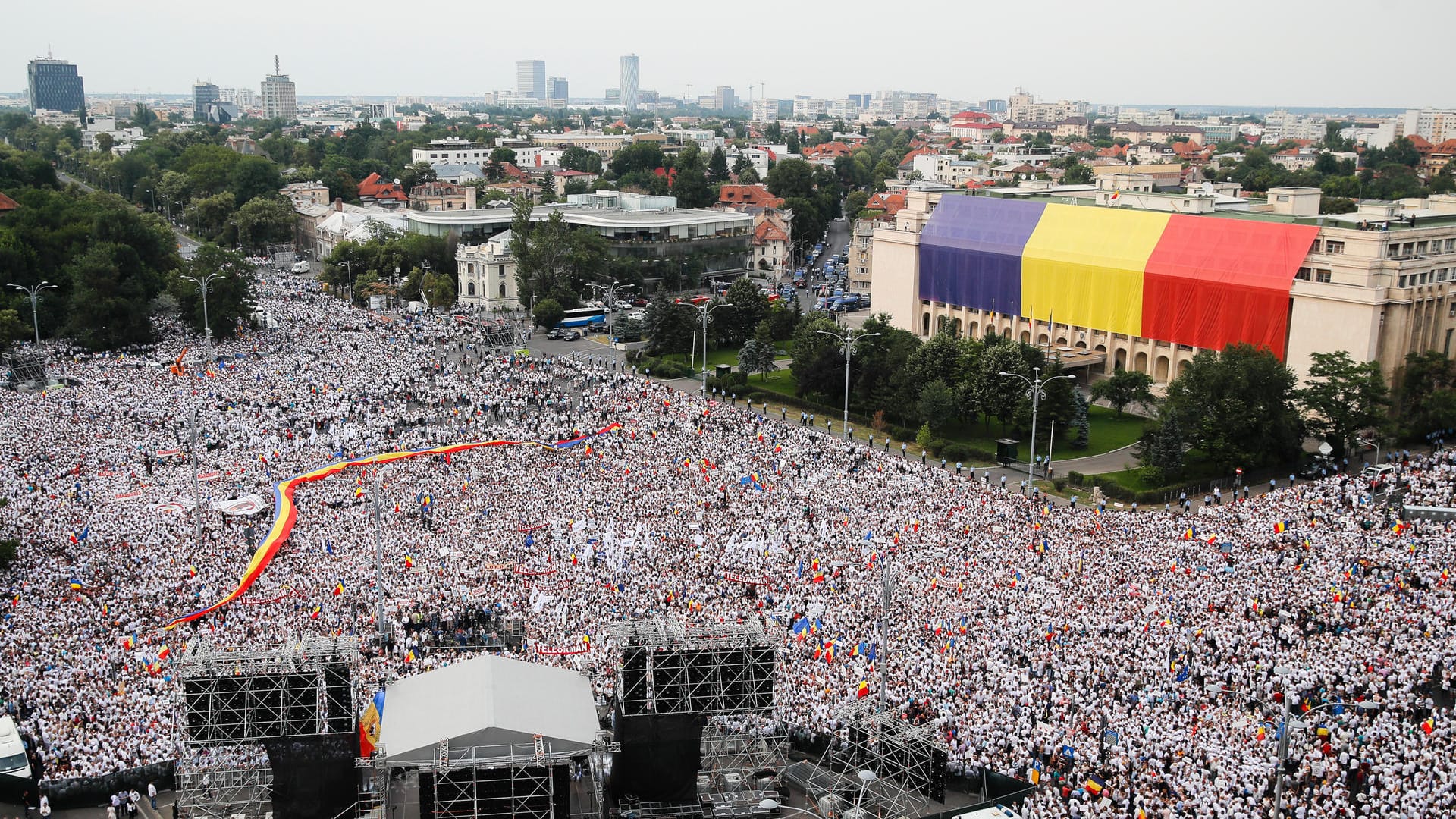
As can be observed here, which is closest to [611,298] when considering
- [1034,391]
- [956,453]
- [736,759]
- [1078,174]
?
[956,453]

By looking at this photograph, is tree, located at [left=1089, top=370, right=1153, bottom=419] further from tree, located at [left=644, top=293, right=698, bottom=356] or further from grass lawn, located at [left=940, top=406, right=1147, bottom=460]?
tree, located at [left=644, top=293, right=698, bottom=356]

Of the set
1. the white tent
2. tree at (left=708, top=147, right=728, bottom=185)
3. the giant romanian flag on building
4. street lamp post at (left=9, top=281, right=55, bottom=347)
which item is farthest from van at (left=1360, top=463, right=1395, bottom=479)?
tree at (left=708, top=147, right=728, bottom=185)

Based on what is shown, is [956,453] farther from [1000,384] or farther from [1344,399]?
[1344,399]

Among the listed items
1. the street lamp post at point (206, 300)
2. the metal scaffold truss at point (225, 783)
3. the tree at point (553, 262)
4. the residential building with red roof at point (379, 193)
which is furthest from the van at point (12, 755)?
the residential building with red roof at point (379, 193)

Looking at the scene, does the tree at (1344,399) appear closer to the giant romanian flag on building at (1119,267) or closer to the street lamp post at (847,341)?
the giant romanian flag on building at (1119,267)

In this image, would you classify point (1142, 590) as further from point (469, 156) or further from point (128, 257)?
point (469, 156)
